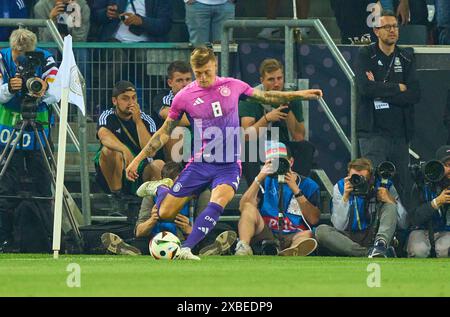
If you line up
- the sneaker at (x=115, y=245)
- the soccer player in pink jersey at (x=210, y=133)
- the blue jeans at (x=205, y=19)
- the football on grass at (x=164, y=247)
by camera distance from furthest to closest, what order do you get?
the blue jeans at (x=205, y=19)
the sneaker at (x=115, y=245)
the soccer player in pink jersey at (x=210, y=133)
the football on grass at (x=164, y=247)

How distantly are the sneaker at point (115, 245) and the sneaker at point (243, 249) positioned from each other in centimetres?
133

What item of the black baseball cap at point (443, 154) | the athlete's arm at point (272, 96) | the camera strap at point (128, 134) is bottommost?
the black baseball cap at point (443, 154)

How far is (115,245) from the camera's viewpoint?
19.0m

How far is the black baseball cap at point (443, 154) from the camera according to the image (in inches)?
738

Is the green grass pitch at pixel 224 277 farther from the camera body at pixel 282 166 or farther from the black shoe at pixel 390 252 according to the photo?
the camera body at pixel 282 166

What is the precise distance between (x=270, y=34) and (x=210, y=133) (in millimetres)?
3649

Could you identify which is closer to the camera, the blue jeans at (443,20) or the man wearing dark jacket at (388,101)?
the man wearing dark jacket at (388,101)

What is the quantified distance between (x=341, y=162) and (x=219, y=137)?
126 inches

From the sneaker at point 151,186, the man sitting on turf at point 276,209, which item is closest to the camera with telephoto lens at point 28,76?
the sneaker at point 151,186

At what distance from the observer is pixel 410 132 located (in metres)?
19.8

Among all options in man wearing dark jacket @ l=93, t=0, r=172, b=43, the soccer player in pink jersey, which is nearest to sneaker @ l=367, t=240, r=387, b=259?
the soccer player in pink jersey

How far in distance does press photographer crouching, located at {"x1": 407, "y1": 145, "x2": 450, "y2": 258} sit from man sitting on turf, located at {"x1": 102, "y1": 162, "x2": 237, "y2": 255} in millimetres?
2254

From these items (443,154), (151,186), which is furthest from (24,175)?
(443,154)

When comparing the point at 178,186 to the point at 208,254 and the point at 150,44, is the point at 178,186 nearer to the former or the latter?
the point at 208,254
